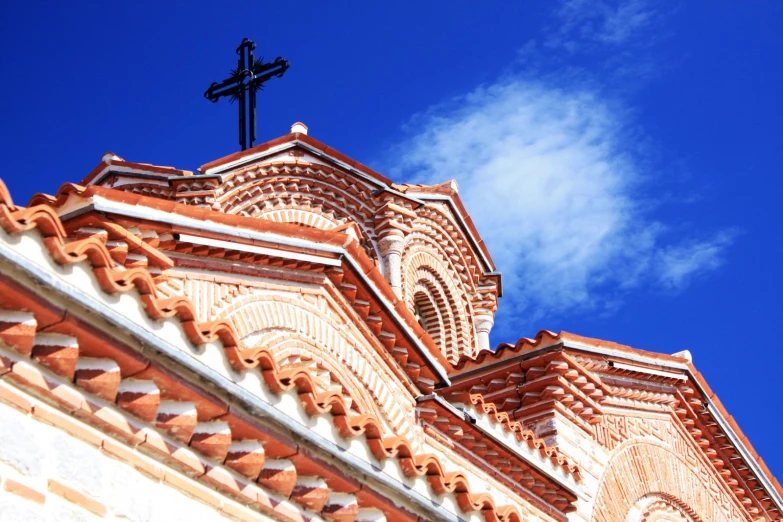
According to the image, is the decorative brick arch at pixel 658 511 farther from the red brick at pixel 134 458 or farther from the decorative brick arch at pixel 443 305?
the red brick at pixel 134 458

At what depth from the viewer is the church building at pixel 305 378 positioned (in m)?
4.88

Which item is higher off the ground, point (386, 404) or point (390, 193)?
point (390, 193)

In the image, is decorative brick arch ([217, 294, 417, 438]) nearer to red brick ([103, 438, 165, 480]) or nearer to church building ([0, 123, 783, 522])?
church building ([0, 123, 783, 522])

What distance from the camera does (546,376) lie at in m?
11.3

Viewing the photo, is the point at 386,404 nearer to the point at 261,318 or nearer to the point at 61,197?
the point at 261,318

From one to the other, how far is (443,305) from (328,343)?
8.16 meters

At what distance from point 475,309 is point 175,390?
13695 mm

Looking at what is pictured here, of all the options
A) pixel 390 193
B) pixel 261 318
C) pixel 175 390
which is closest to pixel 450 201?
pixel 390 193

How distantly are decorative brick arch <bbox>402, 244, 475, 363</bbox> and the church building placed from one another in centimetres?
3

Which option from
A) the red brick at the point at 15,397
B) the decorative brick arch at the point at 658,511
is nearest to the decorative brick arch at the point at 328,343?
the decorative brick arch at the point at 658,511

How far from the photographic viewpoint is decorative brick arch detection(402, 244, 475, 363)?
17719 millimetres

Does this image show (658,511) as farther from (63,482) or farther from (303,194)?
(63,482)

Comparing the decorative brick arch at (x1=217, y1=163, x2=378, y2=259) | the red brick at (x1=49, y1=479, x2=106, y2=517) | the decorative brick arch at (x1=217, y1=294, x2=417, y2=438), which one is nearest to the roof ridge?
the red brick at (x1=49, y1=479, x2=106, y2=517)

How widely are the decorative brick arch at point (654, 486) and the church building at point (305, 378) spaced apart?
0.03m
